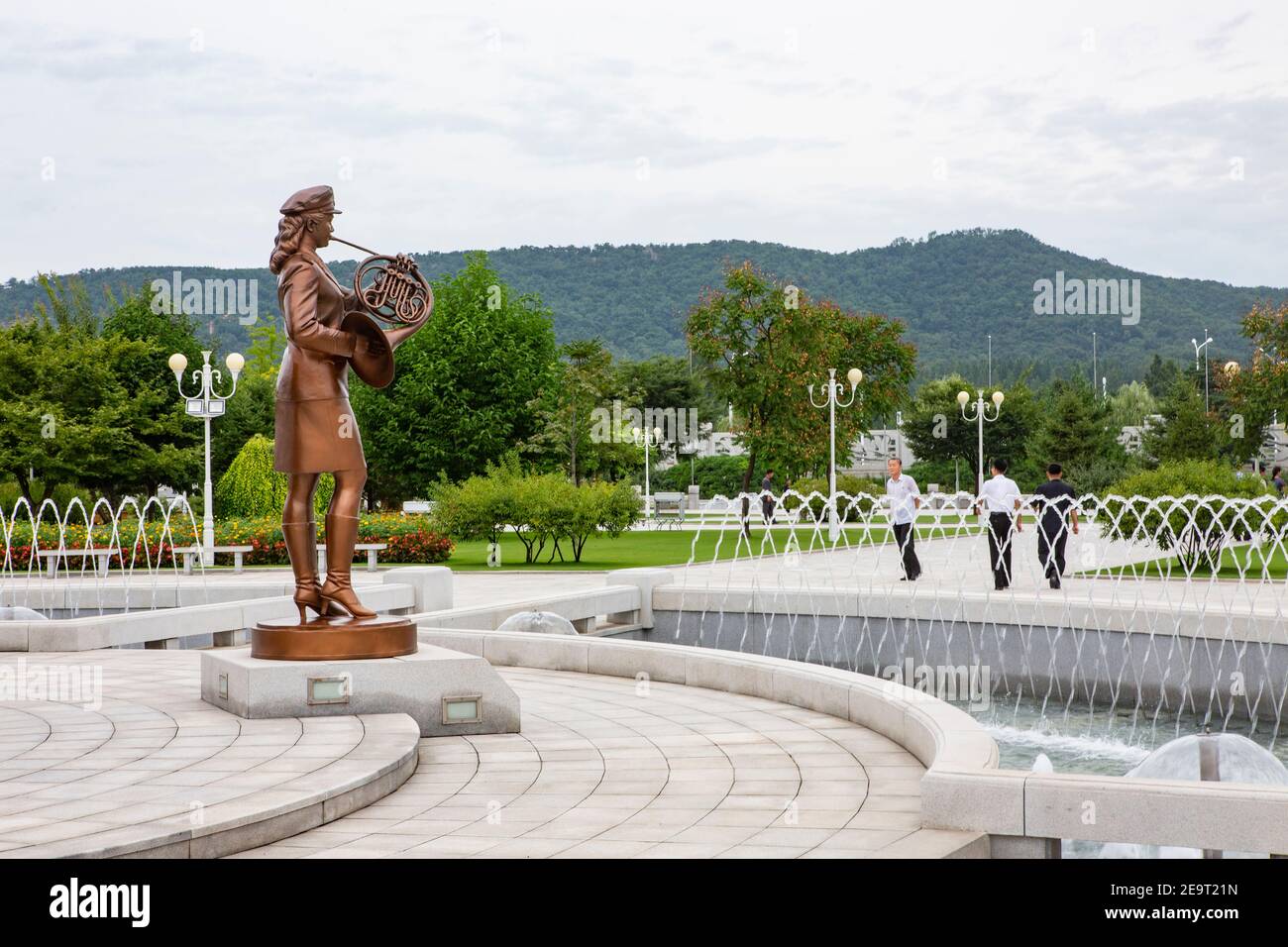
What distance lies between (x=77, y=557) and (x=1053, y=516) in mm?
17019

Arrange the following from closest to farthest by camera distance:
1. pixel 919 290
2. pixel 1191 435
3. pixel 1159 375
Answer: pixel 1191 435 < pixel 1159 375 < pixel 919 290

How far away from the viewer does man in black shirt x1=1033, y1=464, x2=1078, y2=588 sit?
622 inches

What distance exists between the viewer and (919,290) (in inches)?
4099

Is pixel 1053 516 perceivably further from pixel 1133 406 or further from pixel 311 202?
pixel 1133 406

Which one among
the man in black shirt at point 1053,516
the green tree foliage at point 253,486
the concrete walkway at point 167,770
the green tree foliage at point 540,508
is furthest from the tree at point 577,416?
the concrete walkway at point 167,770

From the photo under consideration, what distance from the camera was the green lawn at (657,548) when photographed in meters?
24.6

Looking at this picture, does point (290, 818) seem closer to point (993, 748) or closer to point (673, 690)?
point (993, 748)

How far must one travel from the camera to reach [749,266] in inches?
1419

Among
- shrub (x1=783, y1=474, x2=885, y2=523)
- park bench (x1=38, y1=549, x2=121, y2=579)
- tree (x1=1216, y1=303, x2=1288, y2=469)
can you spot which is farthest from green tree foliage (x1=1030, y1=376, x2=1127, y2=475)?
park bench (x1=38, y1=549, x2=121, y2=579)

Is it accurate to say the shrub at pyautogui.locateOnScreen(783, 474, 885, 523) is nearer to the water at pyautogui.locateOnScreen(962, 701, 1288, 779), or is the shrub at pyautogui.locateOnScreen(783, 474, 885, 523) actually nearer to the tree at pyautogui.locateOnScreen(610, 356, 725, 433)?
the water at pyautogui.locateOnScreen(962, 701, 1288, 779)

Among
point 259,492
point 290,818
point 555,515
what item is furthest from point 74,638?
point 259,492

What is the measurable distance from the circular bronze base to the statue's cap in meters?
2.41

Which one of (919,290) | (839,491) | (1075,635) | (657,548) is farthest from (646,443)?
(919,290)

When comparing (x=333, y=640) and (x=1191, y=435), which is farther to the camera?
(x=1191, y=435)
